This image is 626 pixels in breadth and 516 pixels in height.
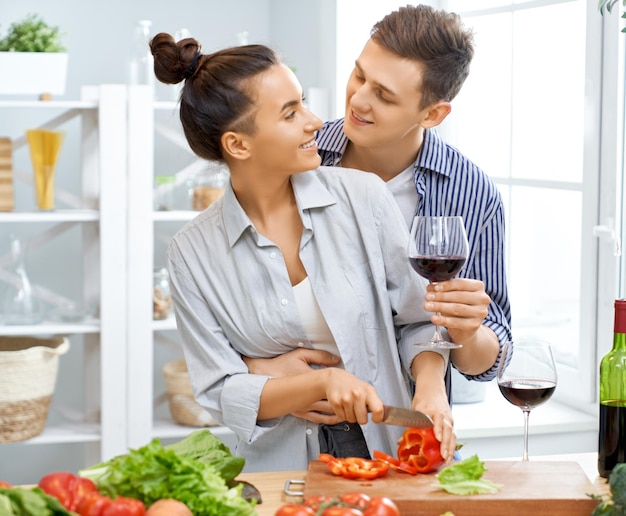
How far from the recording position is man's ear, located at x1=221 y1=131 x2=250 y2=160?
2031 mm

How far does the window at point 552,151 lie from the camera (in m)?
3.35

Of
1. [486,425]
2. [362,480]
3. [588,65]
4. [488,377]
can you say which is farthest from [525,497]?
[588,65]

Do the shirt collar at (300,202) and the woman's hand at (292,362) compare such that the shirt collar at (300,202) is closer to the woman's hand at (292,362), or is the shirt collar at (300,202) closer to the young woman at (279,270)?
the young woman at (279,270)

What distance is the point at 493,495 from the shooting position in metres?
1.60

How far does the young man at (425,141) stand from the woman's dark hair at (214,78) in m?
0.24

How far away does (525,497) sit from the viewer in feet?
5.20

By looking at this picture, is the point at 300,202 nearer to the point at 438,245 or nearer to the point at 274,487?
the point at 438,245

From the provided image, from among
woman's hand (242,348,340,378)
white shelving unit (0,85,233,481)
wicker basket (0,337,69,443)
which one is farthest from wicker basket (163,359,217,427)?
woman's hand (242,348,340,378)

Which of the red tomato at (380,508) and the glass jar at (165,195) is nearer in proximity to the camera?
the red tomato at (380,508)

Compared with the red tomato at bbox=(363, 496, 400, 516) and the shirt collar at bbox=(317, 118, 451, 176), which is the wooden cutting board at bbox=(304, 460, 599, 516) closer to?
the red tomato at bbox=(363, 496, 400, 516)

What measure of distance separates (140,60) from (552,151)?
1.60 meters

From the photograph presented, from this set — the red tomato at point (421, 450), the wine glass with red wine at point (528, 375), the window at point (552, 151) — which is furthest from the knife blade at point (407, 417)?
the window at point (552, 151)

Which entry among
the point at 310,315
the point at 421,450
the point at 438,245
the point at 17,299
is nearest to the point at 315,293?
the point at 310,315

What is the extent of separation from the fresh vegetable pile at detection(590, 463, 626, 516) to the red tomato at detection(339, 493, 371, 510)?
1.20 feet
